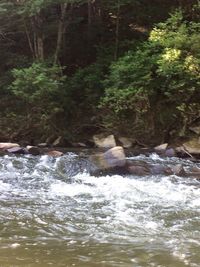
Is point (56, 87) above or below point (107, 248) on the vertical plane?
below

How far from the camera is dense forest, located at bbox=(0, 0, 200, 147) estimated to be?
1483cm

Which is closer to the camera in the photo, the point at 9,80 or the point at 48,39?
the point at 9,80

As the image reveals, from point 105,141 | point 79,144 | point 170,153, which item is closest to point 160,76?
point 105,141

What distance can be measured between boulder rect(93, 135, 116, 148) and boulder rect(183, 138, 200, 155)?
94.7 inches

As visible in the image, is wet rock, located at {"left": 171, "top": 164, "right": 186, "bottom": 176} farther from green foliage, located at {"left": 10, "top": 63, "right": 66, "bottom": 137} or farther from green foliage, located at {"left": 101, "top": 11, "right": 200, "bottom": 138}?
green foliage, located at {"left": 10, "top": 63, "right": 66, "bottom": 137}

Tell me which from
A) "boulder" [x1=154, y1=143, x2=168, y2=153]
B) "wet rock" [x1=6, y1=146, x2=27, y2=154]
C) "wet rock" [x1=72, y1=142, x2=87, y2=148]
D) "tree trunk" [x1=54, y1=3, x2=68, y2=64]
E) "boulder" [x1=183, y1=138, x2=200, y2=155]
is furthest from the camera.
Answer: "tree trunk" [x1=54, y1=3, x2=68, y2=64]

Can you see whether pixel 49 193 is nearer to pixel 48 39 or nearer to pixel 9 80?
pixel 9 80

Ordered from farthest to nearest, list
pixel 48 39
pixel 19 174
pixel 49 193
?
pixel 48 39 < pixel 19 174 < pixel 49 193

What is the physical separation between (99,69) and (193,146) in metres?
4.88

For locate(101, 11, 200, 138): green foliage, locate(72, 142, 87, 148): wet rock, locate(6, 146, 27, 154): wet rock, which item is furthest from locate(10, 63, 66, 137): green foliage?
locate(6, 146, 27, 154): wet rock

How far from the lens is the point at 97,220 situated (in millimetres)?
6441

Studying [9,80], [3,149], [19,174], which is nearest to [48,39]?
[9,80]

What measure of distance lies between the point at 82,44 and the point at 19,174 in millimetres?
10339

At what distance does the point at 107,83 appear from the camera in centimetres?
1572
